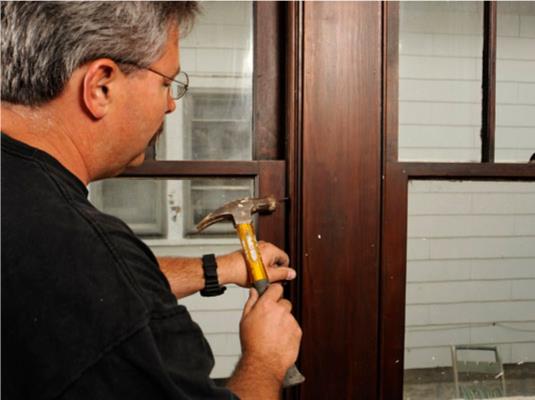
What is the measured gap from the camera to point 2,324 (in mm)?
700

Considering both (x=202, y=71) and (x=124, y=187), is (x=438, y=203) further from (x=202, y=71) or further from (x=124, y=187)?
(x=124, y=187)

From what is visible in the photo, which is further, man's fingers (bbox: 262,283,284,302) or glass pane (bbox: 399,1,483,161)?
glass pane (bbox: 399,1,483,161)

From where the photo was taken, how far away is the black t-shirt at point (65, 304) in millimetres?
701

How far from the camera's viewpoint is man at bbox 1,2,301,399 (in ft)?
2.31

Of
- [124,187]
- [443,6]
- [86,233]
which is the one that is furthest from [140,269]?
[443,6]

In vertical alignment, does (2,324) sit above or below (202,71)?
below

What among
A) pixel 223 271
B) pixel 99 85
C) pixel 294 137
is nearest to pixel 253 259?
pixel 223 271

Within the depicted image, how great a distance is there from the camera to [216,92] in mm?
1489

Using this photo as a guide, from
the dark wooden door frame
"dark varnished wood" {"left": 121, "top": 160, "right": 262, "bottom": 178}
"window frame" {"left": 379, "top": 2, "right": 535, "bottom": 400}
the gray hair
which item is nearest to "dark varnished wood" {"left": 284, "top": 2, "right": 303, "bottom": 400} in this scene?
the dark wooden door frame

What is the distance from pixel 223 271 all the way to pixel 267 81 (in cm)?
52

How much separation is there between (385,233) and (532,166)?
50cm

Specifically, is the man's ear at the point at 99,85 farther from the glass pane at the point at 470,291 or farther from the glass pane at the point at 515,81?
the glass pane at the point at 515,81

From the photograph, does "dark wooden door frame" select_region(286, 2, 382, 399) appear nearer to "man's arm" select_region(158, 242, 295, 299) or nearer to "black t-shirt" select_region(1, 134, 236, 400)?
"man's arm" select_region(158, 242, 295, 299)

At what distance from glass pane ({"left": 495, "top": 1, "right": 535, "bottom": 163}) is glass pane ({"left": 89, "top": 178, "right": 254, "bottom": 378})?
0.75 meters
